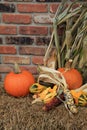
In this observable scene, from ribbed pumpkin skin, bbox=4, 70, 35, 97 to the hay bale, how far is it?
15 centimetres

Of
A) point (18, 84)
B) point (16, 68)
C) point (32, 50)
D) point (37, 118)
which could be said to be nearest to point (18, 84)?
point (18, 84)

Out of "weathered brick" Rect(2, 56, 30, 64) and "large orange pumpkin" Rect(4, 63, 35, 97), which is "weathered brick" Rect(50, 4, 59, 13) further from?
"large orange pumpkin" Rect(4, 63, 35, 97)

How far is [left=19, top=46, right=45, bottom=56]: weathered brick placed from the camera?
8.11 feet

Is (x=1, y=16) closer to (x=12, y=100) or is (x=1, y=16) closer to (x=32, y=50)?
(x=32, y=50)

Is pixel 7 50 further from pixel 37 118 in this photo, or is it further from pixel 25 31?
pixel 37 118

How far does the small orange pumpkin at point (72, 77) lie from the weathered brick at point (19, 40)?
1.38 ft

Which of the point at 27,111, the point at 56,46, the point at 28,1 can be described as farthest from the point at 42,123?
the point at 28,1

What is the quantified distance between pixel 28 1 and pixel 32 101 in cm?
80

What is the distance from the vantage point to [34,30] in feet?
7.94

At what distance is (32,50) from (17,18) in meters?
0.29

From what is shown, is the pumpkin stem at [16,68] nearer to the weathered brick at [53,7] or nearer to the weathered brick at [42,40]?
the weathered brick at [42,40]

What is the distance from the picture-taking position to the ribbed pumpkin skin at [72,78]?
216 centimetres

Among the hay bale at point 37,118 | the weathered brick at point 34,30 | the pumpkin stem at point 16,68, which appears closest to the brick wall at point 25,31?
the weathered brick at point 34,30

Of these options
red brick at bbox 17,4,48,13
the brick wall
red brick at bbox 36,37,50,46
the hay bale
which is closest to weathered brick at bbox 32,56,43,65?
the brick wall
